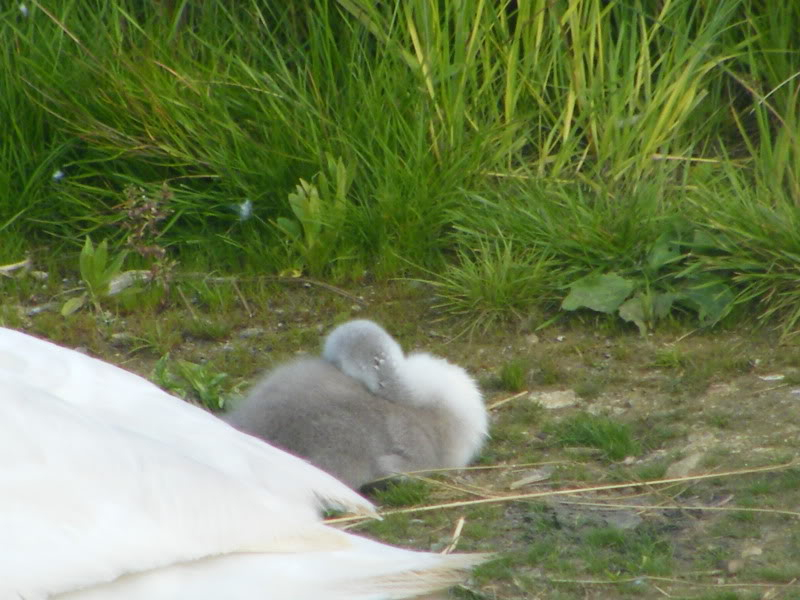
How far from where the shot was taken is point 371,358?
12.9 ft

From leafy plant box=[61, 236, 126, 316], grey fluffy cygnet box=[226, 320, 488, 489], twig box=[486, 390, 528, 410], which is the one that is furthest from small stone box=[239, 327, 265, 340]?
twig box=[486, 390, 528, 410]

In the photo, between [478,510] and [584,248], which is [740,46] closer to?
[584,248]

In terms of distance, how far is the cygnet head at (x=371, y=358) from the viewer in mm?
3920

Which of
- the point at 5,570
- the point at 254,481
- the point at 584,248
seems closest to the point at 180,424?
the point at 254,481

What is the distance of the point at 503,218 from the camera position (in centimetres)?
484

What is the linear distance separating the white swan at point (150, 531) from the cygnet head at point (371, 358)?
6.13 feet

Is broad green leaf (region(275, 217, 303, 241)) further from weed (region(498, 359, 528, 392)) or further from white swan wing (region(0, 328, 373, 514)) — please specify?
white swan wing (region(0, 328, 373, 514))

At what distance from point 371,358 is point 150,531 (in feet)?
6.84

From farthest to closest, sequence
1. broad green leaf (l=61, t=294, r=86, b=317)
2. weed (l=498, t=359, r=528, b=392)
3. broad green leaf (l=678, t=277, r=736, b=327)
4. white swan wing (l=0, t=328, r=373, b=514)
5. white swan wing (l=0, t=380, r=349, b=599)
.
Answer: broad green leaf (l=61, t=294, r=86, b=317)
broad green leaf (l=678, t=277, r=736, b=327)
weed (l=498, t=359, r=528, b=392)
white swan wing (l=0, t=328, r=373, b=514)
white swan wing (l=0, t=380, r=349, b=599)

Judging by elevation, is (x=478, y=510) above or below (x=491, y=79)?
below

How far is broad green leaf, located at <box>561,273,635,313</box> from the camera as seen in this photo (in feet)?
15.1

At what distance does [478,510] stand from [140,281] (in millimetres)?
2044

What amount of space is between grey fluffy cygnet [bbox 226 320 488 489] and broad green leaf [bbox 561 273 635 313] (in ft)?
2.35

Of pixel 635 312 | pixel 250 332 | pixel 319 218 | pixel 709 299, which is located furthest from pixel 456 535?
pixel 319 218
